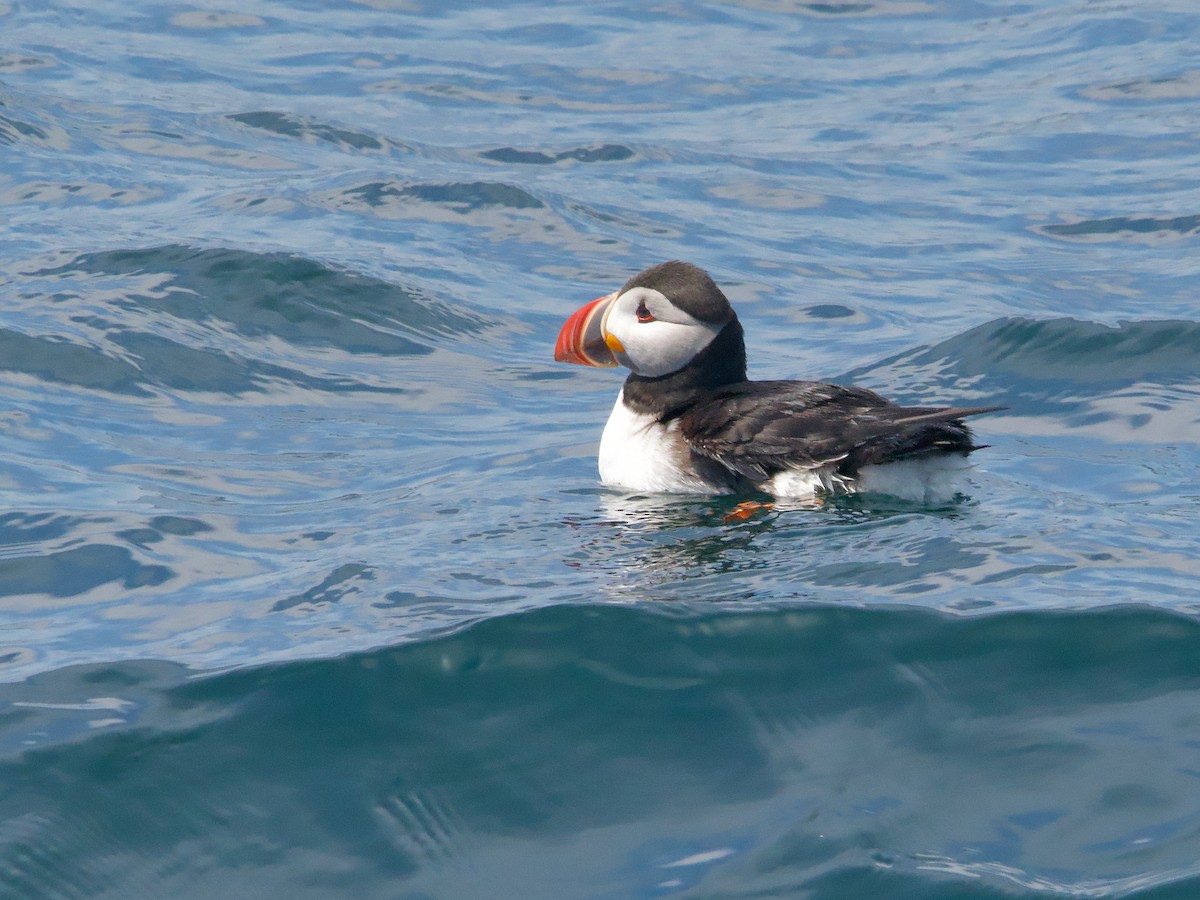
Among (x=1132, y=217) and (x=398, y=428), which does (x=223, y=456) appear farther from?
(x=1132, y=217)

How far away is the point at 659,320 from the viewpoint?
659cm

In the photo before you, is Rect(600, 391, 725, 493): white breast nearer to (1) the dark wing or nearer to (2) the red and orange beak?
(1) the dark wing

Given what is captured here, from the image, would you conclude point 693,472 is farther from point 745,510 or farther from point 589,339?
point 589,339

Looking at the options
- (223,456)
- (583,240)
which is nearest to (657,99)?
(583,240)

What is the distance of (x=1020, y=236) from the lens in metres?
11.8

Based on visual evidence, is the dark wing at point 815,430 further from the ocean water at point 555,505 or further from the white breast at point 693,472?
the ocean water at point 555,505

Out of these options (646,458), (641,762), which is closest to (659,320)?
(646,458)

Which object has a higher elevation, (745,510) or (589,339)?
(589,339)

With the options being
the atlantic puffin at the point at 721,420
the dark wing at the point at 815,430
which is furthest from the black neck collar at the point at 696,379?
the dark wing at the point at 815,430

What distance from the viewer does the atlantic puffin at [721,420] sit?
5.81 metres

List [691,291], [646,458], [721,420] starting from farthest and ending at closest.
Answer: [691,291] → [646,458] → [721,420]

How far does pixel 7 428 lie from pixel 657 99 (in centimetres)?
948

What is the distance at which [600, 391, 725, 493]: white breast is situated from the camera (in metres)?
6.27

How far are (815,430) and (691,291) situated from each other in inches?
38.1
